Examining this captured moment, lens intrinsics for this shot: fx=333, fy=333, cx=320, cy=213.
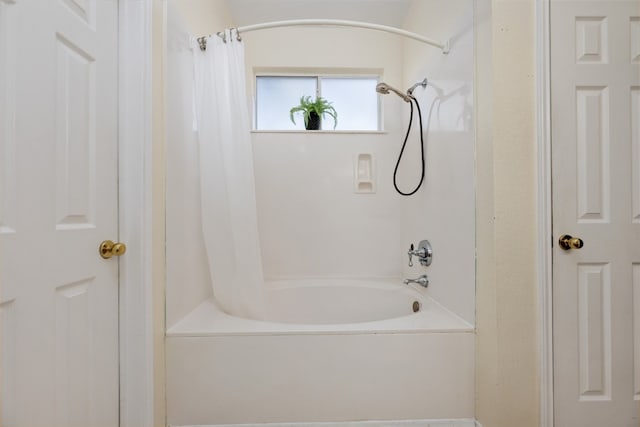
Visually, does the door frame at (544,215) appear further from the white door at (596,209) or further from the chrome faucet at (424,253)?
the chrome faucet at (424,253)

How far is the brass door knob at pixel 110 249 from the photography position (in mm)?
1108

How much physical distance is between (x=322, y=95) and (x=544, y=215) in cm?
182

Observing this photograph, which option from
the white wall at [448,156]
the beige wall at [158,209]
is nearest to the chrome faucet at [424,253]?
the white wall at [448,156]

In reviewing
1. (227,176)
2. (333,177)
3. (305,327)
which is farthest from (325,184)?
(305,327)

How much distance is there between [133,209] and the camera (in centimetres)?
121

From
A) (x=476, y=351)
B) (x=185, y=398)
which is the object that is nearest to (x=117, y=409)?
(x=185, y=398)

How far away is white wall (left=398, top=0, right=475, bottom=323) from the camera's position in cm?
147

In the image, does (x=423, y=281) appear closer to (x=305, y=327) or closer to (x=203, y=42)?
(x=305, y=327)

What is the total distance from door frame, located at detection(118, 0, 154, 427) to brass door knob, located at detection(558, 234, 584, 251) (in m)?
1.57

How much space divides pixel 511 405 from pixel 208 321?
4.21 feet

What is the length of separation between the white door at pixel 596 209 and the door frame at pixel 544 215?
3 centimetres

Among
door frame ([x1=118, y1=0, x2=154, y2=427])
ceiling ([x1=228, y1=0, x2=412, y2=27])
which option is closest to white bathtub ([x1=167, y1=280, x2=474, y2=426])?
door frame ([x1=118, y1=0, x2=154, y2=427])

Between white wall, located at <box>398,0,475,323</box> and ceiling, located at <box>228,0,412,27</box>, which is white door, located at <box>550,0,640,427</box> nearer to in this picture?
white wall, located at <box>398,0,475,323</box>

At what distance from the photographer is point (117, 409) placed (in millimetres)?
1199
